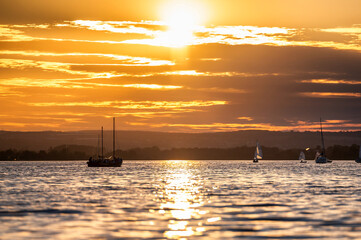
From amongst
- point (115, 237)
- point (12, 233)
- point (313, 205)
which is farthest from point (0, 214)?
point (313, 205)

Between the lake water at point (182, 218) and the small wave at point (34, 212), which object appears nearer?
the lake water at point (182, 218)

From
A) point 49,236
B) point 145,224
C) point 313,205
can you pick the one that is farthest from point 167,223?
point 313,205

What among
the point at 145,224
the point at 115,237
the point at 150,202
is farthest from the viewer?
the point at 150,202

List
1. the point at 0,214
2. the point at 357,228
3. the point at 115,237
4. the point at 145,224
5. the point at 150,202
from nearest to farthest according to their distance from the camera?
1. the point at 115,237
2. the point at 357,228
3. the point at 145,224
4. the point at 0,214
5. the point at 150,202

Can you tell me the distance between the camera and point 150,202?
66312mm

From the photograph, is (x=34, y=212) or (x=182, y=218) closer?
(x=182, y=218)

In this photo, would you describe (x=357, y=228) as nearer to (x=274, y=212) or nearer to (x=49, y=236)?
(x=274, y=212)

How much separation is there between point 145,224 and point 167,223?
1.50 meters

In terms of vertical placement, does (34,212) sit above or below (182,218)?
above

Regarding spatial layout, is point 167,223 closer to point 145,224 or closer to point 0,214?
point 145,224

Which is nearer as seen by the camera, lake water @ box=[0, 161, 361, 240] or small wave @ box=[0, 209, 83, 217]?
lake water @ box=[0, 161, 361, 240]

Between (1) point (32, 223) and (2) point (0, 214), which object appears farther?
(2) point (0, 214)

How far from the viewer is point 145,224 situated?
45.4 m

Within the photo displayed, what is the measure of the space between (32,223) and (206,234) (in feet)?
45.0
